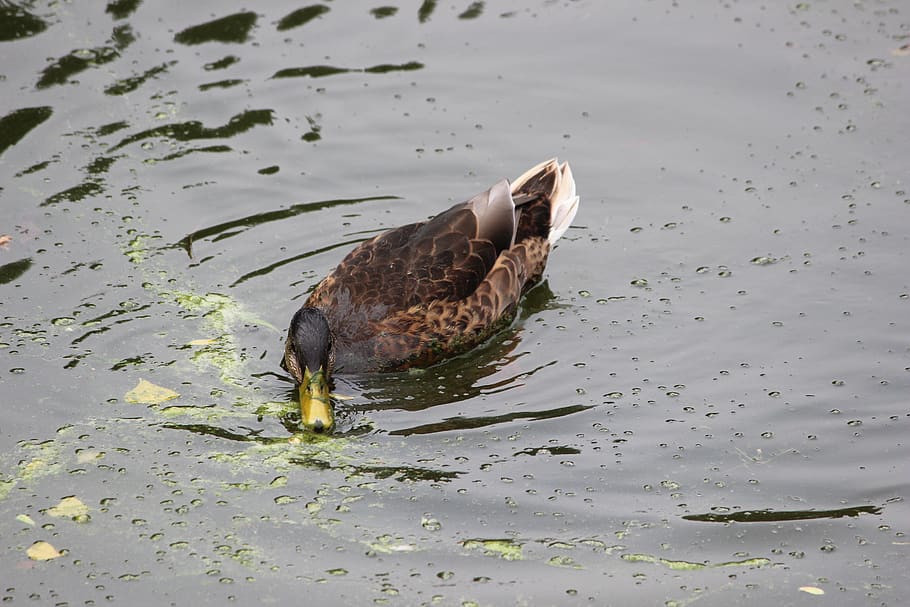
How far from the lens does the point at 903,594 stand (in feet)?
19.7

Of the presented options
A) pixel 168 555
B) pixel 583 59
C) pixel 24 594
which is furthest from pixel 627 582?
pixel 583 59

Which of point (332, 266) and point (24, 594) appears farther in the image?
point (332, 266)

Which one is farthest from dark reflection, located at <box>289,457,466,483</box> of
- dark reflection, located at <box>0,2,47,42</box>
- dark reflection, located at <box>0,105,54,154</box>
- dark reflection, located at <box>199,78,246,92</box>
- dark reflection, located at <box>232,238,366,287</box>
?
dark reflection, located at <box>0,2,47,42</box>

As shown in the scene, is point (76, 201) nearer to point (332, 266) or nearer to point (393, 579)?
point (332, 266)

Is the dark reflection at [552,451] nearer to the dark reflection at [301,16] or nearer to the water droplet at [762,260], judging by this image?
the water droplet at [762,260]

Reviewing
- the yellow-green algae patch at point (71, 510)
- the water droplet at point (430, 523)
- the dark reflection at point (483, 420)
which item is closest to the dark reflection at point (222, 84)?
the dark reflection at point (483, 420)

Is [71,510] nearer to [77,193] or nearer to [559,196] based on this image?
[77,193]

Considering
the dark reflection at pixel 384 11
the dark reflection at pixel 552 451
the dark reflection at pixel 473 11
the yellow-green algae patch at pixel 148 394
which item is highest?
the dark reflection at pixel 384 11

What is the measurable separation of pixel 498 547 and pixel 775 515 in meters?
1.47

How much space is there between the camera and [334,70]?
A: 10875mm

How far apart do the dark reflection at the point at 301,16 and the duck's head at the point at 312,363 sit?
461 cm

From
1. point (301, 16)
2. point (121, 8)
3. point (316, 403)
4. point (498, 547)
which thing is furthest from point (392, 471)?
point (121, 8)

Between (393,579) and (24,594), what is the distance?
1.71 m

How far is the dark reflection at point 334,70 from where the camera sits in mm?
10797
